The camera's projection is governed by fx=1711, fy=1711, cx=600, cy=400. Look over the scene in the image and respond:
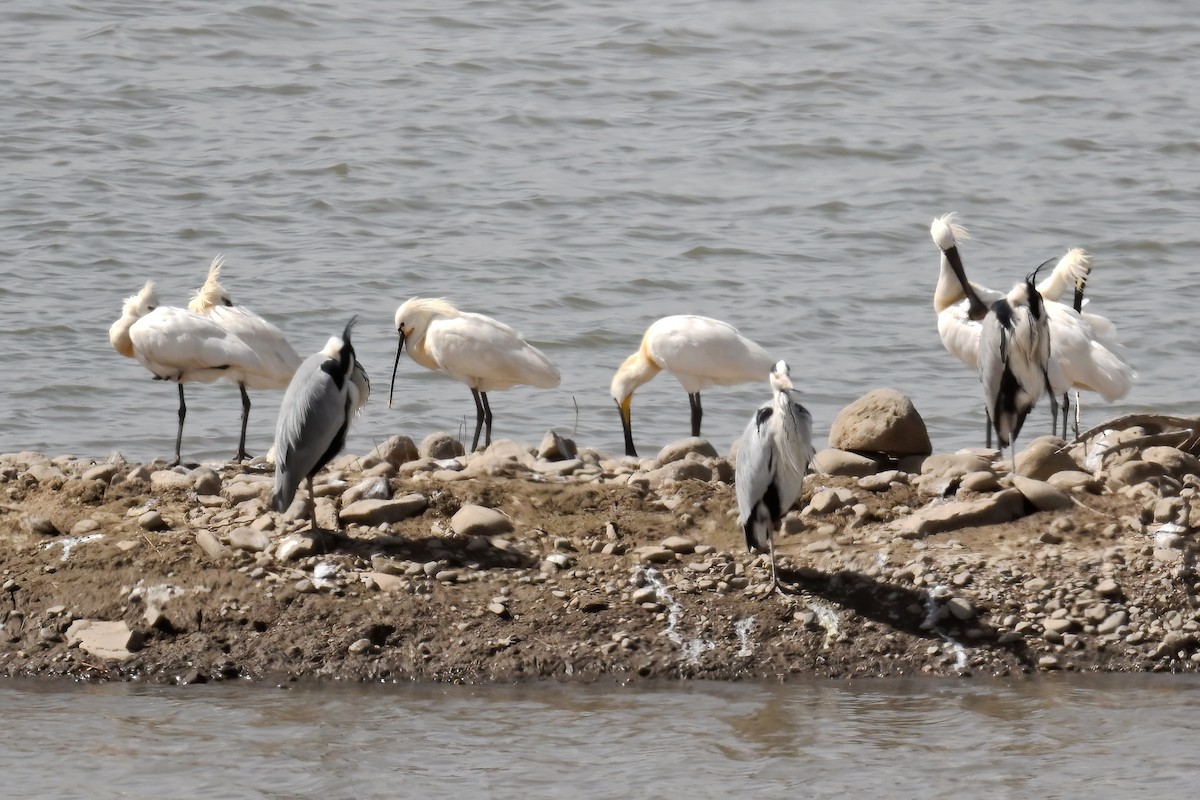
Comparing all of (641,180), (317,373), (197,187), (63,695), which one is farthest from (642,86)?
(63,695)

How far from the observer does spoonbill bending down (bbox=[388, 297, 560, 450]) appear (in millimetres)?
10945

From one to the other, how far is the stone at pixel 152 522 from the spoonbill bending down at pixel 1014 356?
443 cm

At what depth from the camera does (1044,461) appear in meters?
8.28

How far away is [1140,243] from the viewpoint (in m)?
17.0

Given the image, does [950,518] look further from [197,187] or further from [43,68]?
[43,68]

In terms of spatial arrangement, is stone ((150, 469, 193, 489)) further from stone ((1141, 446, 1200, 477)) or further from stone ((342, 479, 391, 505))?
stone ((1141, 446, 1200, 477))

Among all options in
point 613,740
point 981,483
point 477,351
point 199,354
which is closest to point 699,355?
point 477,351

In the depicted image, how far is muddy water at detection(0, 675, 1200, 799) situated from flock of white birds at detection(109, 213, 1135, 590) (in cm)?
177

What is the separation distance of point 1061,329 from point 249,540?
5.26 m

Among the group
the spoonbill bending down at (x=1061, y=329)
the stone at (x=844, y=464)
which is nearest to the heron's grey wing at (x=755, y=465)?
the stone at (x=844, y=464)

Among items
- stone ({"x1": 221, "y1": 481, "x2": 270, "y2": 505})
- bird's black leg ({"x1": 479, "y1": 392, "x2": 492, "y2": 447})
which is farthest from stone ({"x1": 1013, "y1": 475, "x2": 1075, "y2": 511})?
bird's black leg ({"x1": 479, "y1": 392, "x2": 492, "y2": 447})

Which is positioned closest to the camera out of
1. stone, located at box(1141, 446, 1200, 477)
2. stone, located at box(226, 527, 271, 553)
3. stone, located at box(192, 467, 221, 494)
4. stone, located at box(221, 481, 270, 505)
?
stone, located at box(226, 527, 271, 553)

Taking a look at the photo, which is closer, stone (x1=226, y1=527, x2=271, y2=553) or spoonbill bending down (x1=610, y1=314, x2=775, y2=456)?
stone (x1=226, y1=527, x2=271, y2=553)

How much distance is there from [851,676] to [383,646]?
6.26 ft
